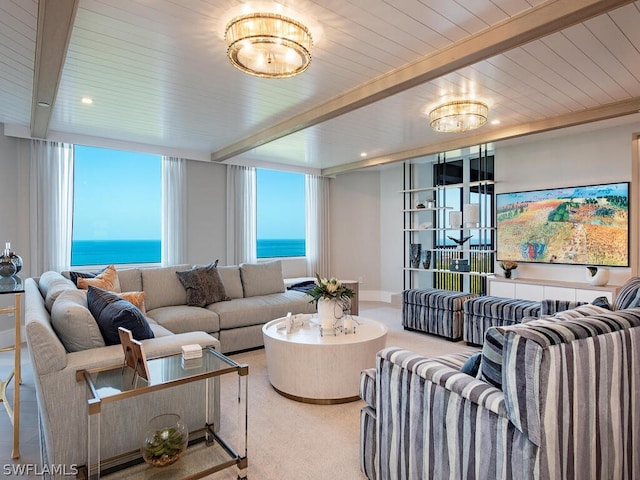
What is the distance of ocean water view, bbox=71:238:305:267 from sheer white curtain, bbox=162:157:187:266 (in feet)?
1.18

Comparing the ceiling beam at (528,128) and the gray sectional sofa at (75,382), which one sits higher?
the ceiling beam at (528,128)

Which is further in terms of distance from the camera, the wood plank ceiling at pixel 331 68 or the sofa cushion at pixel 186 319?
the sofa cushion at pixel 186 319

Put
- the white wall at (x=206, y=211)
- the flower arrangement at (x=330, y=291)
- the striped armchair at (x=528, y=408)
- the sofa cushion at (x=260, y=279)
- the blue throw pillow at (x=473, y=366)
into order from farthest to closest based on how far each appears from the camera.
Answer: the white wall at (x=206, y=211), the sofa cushion at (x=260, y=279), the flower arrangement at (x=330, y=291), the blue throw pillow at (x=473, y=366), the striped armchair at (x=528, y=408)

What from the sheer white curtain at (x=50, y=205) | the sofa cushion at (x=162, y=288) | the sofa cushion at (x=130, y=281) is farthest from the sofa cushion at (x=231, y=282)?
the sheer white curtain at (x=50, y=205)

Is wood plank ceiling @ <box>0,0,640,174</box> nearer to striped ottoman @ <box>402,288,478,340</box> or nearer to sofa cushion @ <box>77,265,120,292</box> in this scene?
sofa cushion @ <box>77,265,120,292</box>

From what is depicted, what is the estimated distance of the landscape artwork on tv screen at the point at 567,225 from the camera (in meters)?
4.43

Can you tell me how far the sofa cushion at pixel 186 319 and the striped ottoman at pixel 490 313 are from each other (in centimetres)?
286

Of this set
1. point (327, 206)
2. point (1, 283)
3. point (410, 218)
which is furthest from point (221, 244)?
point (1, 283)

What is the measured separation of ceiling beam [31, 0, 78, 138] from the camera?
6.48 ft

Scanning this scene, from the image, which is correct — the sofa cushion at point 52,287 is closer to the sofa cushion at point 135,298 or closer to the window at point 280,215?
the sofa cushion at point 135,298

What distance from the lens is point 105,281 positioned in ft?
12.6

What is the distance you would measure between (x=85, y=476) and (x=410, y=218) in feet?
19.9

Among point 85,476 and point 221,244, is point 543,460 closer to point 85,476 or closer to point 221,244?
point 85,476

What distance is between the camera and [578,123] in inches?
156
